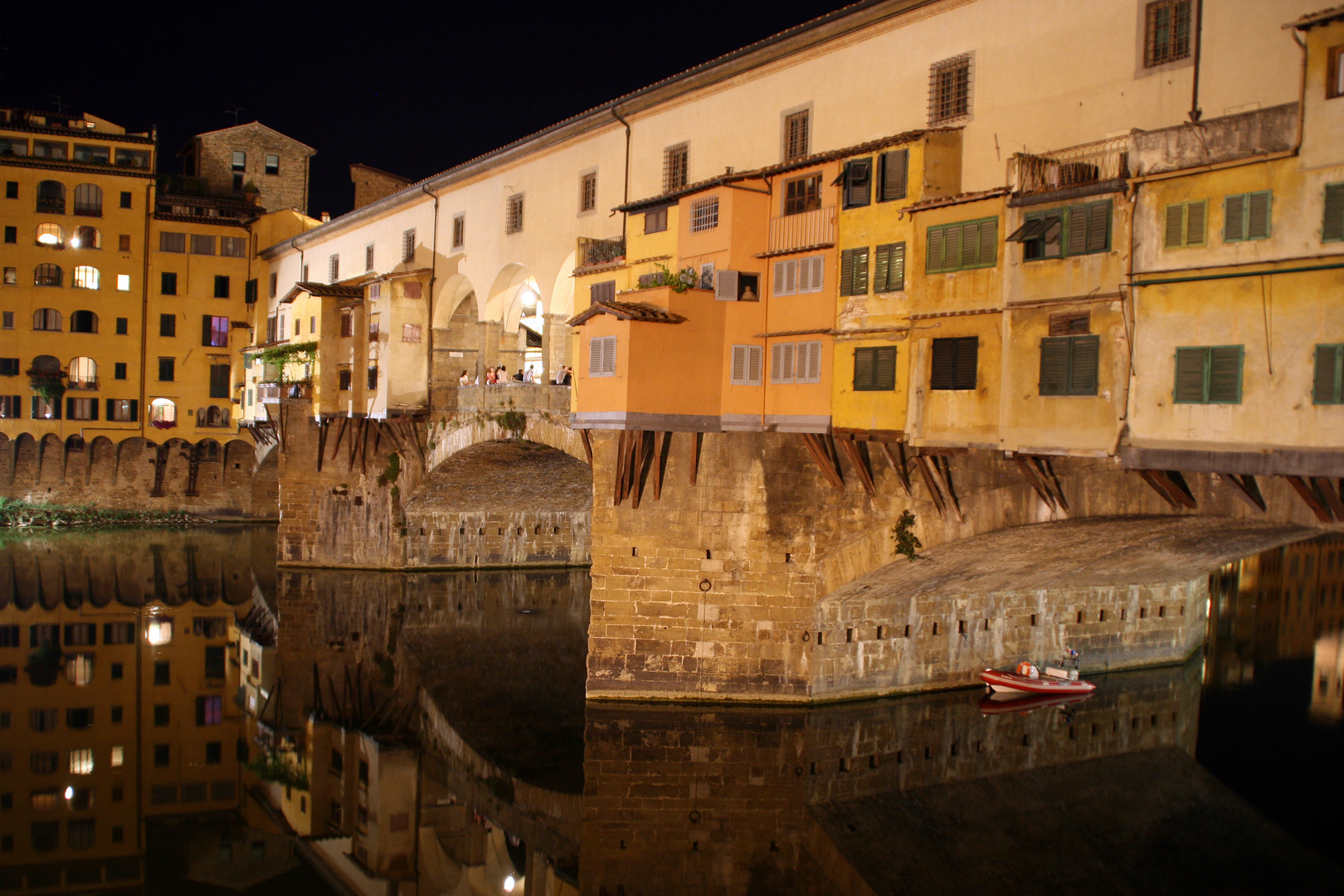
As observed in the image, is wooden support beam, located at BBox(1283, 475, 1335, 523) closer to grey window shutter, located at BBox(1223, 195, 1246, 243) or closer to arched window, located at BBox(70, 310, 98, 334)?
grey window shutter, located at BBox(1223, 195, 1246, 243)

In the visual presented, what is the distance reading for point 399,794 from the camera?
16422 millimetres

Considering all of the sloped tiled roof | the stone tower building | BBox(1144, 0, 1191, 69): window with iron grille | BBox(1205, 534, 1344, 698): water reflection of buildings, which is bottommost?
BBox(1205, 534, 1344, 698): water reflection of buildings

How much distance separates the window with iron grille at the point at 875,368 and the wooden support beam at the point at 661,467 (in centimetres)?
345

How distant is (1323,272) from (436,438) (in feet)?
76.6

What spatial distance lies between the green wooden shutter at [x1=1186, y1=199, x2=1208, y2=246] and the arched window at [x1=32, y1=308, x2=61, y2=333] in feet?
152

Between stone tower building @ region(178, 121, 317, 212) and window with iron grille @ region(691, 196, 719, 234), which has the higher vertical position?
stone tower building @ region(178, 121, 317, 212)

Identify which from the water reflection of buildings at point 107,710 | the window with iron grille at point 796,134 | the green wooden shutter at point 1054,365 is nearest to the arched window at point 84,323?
the water reflection of buildings at point 107,710

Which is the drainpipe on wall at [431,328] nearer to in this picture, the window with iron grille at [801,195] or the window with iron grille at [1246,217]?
the window with iron grille at [801,195]

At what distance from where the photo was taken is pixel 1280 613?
3008 cm

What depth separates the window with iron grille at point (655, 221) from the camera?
62.3 ft

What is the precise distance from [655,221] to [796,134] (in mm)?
2962

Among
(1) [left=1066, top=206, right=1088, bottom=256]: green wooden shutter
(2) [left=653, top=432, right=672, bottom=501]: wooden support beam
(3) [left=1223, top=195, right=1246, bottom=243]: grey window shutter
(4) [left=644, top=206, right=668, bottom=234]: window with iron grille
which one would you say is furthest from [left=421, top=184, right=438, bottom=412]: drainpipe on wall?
(3) [left=1223, top=195, right=1246, bottom=243]: grey window shutter

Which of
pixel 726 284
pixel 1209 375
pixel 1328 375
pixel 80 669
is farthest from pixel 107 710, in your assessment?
pixel 1328 375

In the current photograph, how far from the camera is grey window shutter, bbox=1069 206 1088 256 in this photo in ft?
41.7
